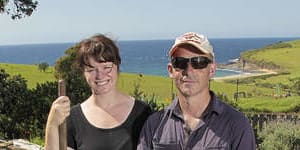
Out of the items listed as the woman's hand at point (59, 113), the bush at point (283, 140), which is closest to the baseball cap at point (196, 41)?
the woman's hand at point (59, 113)

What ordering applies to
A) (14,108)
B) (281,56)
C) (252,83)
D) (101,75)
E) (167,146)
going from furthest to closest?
(281,56) < (252,83) < (14,108) < (101,75) < (167,146)

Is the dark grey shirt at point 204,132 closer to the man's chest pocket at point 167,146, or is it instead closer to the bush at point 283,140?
the man's chest pocket at point 167,146

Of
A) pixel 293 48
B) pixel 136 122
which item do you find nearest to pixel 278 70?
pixel 293 48

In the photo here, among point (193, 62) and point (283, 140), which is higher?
point (193, 62)

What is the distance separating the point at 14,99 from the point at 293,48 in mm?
105858

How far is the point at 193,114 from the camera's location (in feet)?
9.59

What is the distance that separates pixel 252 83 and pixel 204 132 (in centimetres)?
7257

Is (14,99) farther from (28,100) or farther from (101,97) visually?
(101,97)

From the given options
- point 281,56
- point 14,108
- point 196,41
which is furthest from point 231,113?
point 281,56

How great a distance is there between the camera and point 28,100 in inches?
395

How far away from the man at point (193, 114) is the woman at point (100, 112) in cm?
28

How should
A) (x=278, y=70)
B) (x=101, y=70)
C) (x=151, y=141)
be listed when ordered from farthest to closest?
(x=278, y=70)
(x=101, y=70)
(x=151, y=141)

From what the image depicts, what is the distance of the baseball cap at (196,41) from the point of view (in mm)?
2877

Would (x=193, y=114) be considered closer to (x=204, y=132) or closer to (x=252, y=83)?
(x=204, y=132)
